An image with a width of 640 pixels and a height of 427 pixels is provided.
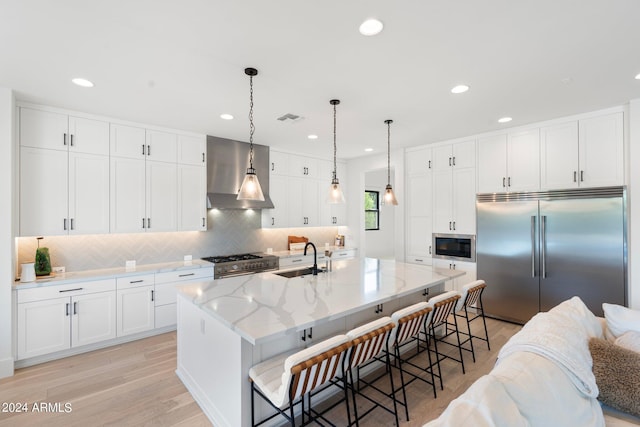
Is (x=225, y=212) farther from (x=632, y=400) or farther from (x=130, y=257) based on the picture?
(x=632, y=400)

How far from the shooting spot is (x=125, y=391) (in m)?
2.58

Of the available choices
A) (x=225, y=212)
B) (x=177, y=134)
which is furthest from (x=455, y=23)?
(x=225, y=212)

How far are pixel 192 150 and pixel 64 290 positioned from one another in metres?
2.28

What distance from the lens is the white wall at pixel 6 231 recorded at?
2.79 m

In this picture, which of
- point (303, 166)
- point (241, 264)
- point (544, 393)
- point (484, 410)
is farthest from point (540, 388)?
point (303, 166)

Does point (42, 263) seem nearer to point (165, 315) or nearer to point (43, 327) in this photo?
point (43, 327)

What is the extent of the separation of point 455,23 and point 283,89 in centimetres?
154

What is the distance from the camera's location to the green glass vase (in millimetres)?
3250

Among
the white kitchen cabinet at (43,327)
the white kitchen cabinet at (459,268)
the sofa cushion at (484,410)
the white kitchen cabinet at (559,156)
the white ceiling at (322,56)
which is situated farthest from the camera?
the white kitchen cabinet at (459,268)

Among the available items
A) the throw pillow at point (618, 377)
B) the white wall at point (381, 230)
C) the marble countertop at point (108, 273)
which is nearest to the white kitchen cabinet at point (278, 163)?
the marble countertop at point (108, 273)

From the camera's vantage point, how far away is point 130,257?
400 centimetres

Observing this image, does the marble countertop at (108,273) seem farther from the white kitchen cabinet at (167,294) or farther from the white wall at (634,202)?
the white wall at (634,202)

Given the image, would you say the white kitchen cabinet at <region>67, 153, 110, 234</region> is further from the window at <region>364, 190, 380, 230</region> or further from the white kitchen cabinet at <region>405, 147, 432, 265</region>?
the window at <region>364, 190, 380, 230</region>

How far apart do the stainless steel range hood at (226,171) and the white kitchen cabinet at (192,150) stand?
83 millimetres
